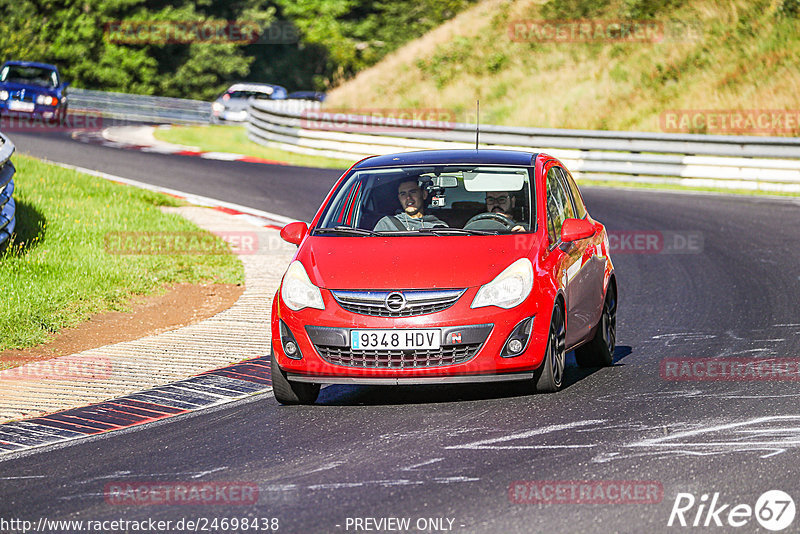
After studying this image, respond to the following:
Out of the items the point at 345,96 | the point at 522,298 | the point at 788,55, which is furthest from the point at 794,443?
the point at 345,96

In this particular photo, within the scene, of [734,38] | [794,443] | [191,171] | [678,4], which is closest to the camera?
[794,443]

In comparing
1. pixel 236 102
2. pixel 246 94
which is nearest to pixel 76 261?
pixel 236 102

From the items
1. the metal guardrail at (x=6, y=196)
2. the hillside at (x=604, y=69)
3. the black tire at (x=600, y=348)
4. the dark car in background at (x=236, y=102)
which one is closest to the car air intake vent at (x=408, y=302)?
the black tire at (x=600, y=348)

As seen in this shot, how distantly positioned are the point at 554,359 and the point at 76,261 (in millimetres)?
6911

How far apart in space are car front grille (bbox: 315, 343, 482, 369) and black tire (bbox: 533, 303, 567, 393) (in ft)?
1.70

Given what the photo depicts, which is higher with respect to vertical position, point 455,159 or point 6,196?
point 455,159

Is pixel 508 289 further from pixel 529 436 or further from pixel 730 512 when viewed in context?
pixel 730 512

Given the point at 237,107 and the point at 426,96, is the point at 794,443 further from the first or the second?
the point at 237,107

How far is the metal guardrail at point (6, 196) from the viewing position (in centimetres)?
1270

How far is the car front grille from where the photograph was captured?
7402mm

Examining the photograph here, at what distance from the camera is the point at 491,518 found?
5383mm

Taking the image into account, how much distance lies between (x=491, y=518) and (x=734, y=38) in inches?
1108

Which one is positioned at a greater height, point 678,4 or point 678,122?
point 678,4

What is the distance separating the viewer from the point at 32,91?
1300 inches
